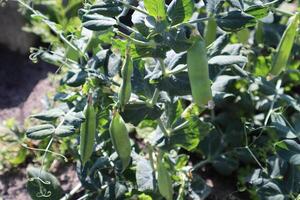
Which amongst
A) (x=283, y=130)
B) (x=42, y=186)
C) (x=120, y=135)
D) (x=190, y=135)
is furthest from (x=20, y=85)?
(x=283, y=130)

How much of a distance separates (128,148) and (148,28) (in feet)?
1.24

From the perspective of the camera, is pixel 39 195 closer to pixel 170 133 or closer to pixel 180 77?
pixel 170 133

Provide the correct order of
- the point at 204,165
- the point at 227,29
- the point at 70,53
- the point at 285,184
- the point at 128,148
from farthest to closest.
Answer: the point at 204,165
the point at 70,53
the point at 285,184
the point at 128,148
the point at 227,29

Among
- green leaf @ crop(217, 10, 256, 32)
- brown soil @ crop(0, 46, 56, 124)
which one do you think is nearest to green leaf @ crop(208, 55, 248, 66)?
green leaf @ crop(217, 10, 256, 32)

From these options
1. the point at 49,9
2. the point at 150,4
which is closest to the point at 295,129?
the point at 150,4

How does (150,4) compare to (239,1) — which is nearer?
(150,4)

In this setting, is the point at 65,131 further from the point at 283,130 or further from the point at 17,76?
the point at 17,76

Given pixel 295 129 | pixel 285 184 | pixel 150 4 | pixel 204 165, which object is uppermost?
pixel 150 4

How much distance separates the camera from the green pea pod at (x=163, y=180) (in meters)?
1.80

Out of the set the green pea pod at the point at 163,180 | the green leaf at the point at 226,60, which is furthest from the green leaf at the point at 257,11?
the green pea pod at the point at 163,180

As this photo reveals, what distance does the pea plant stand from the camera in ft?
4.99

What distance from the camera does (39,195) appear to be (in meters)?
1.85

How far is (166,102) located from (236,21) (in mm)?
428

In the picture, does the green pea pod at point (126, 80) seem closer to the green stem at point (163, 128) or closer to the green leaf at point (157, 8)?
the green leaf at point (157, 8)
